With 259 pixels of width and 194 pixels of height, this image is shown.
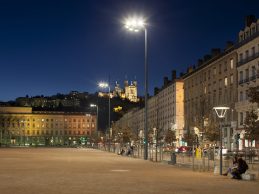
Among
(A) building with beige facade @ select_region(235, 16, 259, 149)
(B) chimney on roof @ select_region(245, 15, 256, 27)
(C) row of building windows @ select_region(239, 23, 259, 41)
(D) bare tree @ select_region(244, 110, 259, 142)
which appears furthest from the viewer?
(B) chimney on roof @ select_region(245, 15, 256, 27)

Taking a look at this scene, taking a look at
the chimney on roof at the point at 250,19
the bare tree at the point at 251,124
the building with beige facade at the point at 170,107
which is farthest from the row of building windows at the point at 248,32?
the bare tree at the point at 251,124

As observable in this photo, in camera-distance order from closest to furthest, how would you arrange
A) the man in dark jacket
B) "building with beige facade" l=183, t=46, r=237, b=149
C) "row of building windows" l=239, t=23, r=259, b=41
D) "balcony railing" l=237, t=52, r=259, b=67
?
the man in dark jacket < "balcony railing" l=237, t=52, r=259, b=67 < "row of building windows" l=239, t=23, r=259, b=41 < "building with beige facade" l=183, t=46, r=237, b=149

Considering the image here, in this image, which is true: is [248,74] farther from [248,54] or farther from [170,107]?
[170,107]

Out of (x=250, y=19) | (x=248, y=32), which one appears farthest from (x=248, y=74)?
(x=250, y=19)

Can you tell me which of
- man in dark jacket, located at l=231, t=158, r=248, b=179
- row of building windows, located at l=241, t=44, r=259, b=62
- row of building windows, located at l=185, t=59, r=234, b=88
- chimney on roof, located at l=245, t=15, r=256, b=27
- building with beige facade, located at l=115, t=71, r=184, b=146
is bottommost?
man in dark jacket, located at l=231, t=158, r=248, b=179

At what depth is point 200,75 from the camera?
104688 millimetres

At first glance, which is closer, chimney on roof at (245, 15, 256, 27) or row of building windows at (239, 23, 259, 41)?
row of building windows at (239, 23, 259, 41)

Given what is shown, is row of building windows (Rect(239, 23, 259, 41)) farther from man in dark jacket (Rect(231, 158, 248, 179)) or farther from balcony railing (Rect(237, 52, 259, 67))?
man in dark jacket (Rect(231, 158, 248, 179))

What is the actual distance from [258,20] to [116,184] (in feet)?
183

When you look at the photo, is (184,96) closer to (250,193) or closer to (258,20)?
(258,20)

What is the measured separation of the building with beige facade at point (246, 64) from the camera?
74.7 m

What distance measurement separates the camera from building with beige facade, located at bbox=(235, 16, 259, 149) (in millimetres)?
74688

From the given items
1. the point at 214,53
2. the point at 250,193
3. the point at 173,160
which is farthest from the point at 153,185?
the point at 214,53

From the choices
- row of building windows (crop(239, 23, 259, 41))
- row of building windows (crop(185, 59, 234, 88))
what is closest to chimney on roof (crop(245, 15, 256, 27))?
row of building windows (crop(239, 23, 259, 41))
